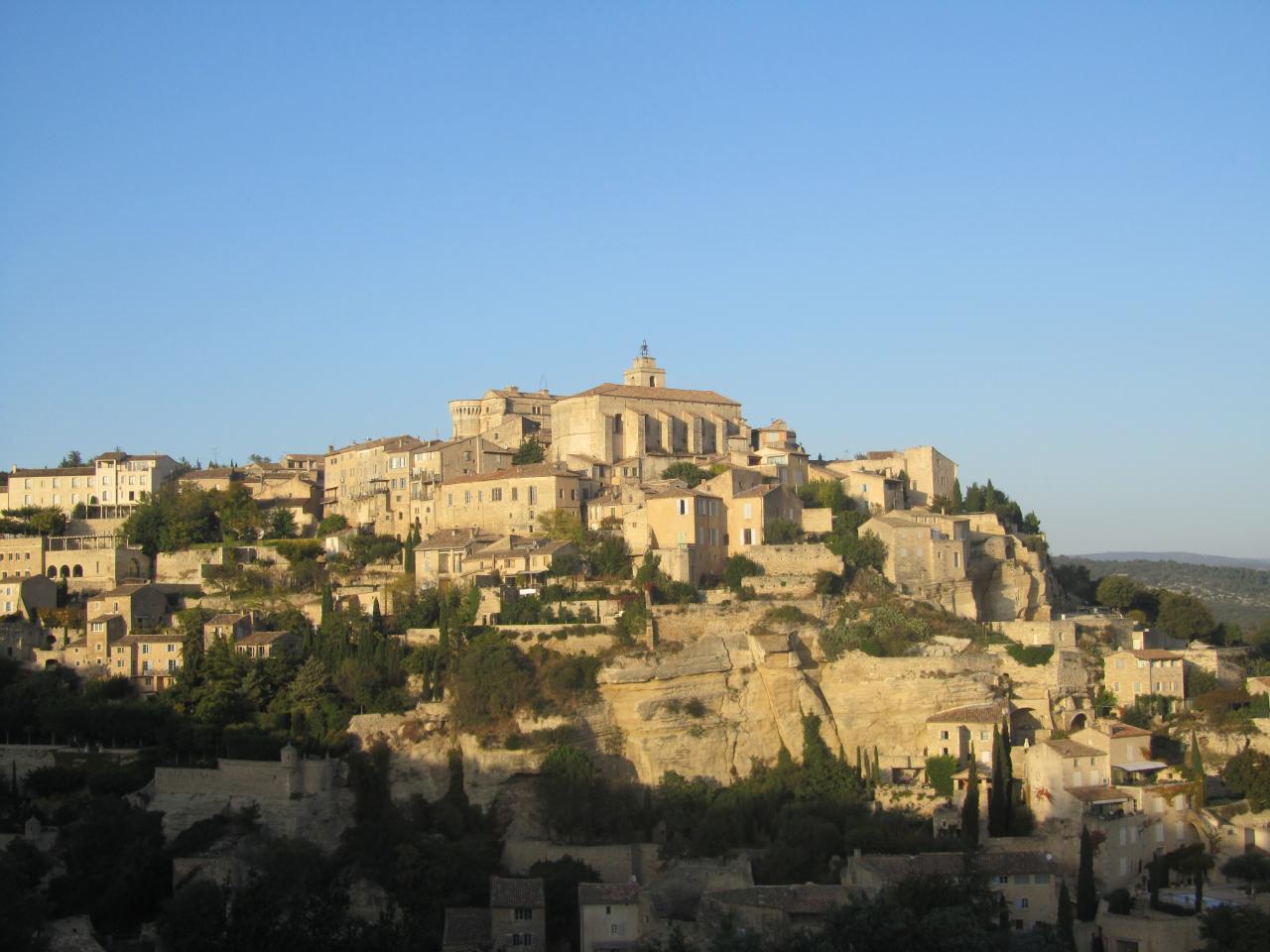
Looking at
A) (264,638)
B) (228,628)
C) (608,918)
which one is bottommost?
(608,918)

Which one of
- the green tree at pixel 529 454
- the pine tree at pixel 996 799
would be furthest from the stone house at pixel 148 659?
the pine tree at pixel 996 799

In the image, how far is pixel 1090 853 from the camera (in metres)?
39.2

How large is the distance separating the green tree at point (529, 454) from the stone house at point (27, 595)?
53.9 feet

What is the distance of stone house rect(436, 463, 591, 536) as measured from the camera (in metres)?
57.1

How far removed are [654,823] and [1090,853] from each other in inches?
428

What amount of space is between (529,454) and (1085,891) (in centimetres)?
2976

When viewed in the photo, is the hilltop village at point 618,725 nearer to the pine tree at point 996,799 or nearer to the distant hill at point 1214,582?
the pine tree at point 996,799

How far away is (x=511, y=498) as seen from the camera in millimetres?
57594

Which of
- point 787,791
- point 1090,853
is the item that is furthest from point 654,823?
point 1090,853

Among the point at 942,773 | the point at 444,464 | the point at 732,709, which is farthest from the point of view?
the point at 444,464

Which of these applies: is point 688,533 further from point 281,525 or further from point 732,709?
point 281,525

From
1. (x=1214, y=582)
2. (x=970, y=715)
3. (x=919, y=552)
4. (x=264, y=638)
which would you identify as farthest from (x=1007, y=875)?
(x=1214, y=582)

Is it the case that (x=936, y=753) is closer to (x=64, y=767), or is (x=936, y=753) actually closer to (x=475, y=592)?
(x=475, y=592)

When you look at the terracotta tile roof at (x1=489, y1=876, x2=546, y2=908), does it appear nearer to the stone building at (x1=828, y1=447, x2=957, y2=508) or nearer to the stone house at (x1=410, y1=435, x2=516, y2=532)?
the stone house at (x1=410, y1=435, x2=516, y2=532)
